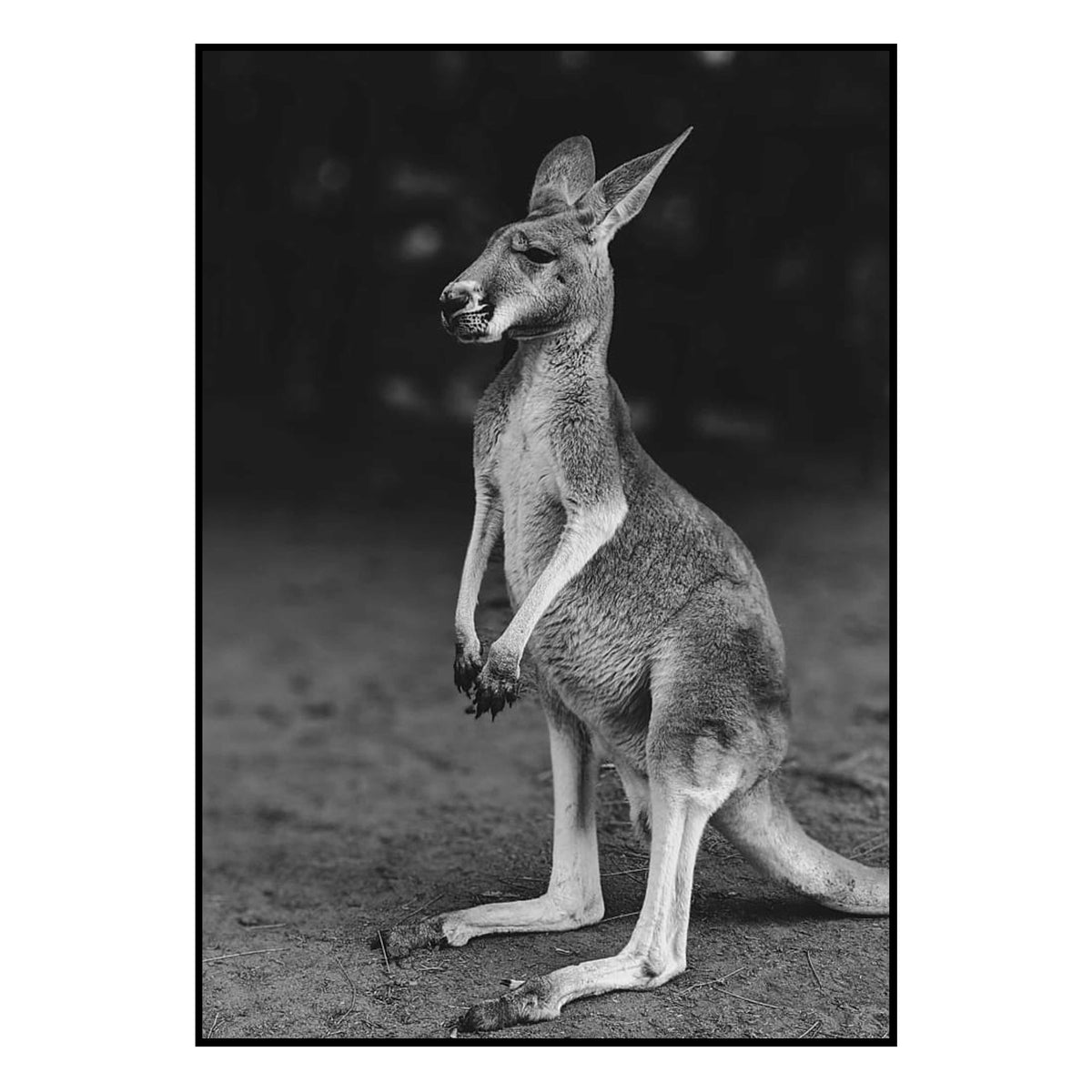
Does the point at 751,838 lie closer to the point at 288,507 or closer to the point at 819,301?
the point at 819,301

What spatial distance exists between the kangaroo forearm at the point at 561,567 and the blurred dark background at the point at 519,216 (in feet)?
2.83

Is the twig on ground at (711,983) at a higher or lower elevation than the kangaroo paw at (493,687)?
lower

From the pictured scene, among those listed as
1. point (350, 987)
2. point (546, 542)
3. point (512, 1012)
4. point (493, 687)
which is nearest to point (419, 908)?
point (350, 987)

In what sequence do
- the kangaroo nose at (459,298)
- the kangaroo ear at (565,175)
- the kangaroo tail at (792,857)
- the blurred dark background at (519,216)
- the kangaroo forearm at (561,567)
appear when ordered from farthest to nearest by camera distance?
the blurred dark background at (519,216), the kangaroo tail at (792,857), the kangaroo ear at (565,175), the kangaroo forearm at (561,567), the kangaroo nose at (459,298)

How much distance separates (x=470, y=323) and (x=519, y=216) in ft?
4.97

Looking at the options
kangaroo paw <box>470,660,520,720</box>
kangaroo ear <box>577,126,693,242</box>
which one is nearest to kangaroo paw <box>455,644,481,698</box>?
kangaroo paw <box>470,660,520,720</box>

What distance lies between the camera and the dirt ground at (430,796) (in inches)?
146

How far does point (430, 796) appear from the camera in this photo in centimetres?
636

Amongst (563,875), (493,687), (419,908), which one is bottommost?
(419,908)

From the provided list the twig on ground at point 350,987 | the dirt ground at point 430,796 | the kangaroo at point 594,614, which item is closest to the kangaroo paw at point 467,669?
the kangaroo at point 594,614

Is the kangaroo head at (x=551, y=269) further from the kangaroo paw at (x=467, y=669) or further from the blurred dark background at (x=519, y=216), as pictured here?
the kangaroo paw at (x=467, y=669)

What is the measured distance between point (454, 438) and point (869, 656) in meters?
2.89

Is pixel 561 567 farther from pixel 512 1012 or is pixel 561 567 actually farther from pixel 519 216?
pixel 519 216

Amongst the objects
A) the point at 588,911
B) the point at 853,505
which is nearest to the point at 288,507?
the point at 853,505
